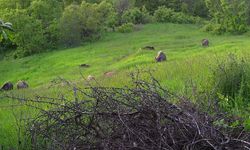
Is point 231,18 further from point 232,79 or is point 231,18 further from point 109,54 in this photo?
point 232,79

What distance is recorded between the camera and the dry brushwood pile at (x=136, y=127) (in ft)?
14.3

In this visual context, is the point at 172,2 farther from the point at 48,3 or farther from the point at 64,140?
the point at 64,140

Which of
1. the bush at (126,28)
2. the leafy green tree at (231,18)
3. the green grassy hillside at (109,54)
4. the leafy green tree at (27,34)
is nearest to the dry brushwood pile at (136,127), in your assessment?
the green grassy hillside at (109,54)

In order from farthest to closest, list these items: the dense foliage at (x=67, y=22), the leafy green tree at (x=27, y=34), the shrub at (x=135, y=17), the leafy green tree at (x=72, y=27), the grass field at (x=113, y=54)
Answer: the shrub at (x=135, y=17) → the leafy green tree at (x=72, y=27) → the dense foliage at (x=67, y=22) → the leafy green tree at (x=27, y=34) → the grass field at (x=113, y=54)

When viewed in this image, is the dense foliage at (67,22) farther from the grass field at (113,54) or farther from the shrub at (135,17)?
the shrub at (135,17)

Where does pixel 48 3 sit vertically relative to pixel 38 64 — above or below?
above

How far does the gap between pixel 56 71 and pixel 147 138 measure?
28450 mm

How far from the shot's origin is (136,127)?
182 inches

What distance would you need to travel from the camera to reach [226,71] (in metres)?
7.59

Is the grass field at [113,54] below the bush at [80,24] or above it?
below

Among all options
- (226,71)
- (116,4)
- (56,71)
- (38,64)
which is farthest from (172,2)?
(226,71)

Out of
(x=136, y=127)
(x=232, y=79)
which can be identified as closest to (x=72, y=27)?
(x=232, y=79)

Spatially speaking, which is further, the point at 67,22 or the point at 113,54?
the point at 67,22

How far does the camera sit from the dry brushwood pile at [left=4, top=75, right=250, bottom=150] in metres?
4.36
